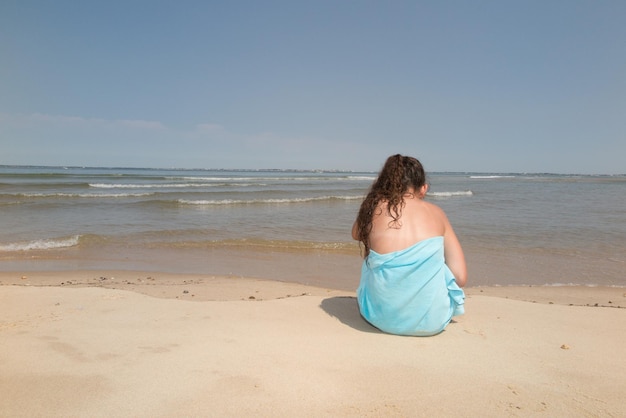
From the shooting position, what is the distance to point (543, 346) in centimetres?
297

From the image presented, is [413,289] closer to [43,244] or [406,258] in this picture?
[406,258]

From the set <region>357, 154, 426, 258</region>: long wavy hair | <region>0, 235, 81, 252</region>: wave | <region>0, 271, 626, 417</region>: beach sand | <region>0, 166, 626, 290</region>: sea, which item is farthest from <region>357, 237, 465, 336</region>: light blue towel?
<region>0, 235, 81, 252</region>: wave

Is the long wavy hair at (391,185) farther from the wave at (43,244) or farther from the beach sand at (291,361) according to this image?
the wave at (43,244)

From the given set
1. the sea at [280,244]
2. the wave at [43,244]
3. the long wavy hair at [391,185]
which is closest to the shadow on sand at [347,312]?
the long wavy hair at [391,185]

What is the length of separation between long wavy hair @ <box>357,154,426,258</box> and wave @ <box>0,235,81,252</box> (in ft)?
24.3

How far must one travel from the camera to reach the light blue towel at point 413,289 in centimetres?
296

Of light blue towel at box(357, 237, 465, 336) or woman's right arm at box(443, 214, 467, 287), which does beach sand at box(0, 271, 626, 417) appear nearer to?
light blue towel at box(357, 237, 465, 336)

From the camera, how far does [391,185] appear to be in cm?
323

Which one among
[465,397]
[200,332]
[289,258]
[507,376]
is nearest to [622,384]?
[507,376]

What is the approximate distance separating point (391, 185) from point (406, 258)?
0.58m

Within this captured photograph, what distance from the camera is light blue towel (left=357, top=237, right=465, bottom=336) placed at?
296cm

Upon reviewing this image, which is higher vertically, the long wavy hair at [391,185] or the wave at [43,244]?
the long wavy hair at [391,185]

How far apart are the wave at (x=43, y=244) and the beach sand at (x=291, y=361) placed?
4923mm

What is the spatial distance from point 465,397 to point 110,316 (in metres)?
2.70
